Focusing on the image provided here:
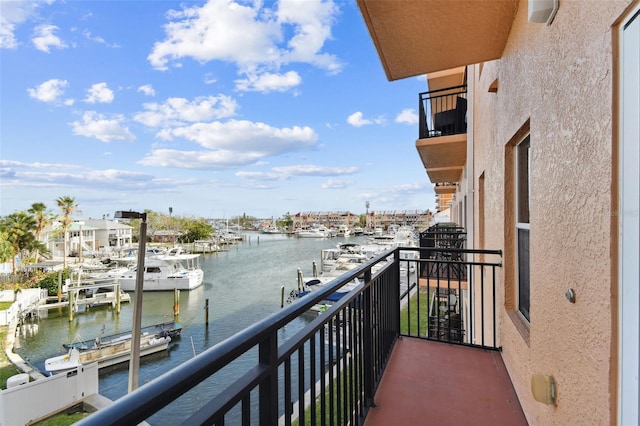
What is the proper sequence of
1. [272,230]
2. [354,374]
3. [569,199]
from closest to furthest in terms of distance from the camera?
[569,199], [354,374], [272,230]

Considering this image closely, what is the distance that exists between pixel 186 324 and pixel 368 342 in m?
16.1

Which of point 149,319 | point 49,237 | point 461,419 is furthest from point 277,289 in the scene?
point 49,237

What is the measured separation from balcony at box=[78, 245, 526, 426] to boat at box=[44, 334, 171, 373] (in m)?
11.2

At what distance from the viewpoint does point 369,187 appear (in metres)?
61.8

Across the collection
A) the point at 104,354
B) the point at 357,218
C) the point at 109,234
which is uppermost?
the point at 357,218

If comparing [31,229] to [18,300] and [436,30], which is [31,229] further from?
[436,30]

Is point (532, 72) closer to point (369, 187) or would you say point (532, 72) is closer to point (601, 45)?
point (601, 45)

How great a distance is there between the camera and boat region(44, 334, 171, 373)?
395 inches

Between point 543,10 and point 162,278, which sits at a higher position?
point 543,10

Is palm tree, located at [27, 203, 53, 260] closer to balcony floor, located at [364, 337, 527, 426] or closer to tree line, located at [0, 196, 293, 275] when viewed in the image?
tree line, located at [0, 196, 293, 275]

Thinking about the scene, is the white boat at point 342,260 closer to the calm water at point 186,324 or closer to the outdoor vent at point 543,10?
the calm water at point 186,324

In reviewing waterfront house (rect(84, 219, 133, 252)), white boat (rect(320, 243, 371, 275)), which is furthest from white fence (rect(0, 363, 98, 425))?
waterfront house (rect(84, 219, 133, 252))

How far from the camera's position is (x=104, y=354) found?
36.3 feet

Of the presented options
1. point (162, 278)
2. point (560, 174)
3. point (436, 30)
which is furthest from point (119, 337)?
point (560, 174)
